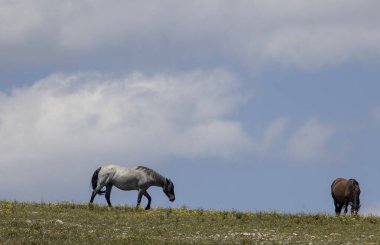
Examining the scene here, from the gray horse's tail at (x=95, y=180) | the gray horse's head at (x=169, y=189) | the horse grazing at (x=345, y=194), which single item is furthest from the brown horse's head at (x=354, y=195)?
the gray horse's tail at (x=95, y=180)

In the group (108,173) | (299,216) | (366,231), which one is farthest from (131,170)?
(366,231)

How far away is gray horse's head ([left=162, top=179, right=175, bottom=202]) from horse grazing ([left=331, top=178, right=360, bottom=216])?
26.7ft

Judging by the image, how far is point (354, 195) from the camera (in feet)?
120

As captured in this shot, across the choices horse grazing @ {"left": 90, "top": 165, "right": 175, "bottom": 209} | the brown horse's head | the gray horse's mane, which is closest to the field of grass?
horse grazing @ {"left": 90, "top": 165, "right": 175, "bottom": 209}

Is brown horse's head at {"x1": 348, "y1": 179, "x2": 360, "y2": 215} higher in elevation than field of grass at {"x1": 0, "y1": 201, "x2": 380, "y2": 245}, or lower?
higher

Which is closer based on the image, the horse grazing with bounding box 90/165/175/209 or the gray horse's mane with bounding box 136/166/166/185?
the horse grazing with bounding box 90/165/175/209

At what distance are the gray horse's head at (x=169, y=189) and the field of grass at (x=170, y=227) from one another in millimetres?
5464

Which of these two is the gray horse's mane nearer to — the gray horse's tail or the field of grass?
the gray horse's tail

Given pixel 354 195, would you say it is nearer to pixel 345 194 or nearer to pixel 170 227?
pixel 345 194

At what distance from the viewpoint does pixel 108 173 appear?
37.8 meters

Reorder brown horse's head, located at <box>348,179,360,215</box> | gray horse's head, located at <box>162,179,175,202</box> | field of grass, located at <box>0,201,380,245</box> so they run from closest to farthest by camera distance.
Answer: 1. field of grass, located at <box>0,201,380,245</box>
2. brown horse's head, located at <box>348,179,360,215</box>
3. gray horse's head, located at <box>162,179,175,202</box>

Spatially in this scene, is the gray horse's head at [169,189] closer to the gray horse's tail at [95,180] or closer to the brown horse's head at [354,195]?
the gray horse's tail at [95,180]

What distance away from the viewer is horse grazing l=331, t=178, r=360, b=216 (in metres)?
36.7

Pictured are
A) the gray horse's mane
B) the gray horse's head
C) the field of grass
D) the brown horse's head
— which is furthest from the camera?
the gray horse's head
